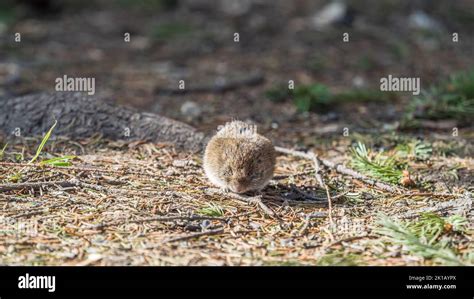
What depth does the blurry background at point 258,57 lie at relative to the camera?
6508 millimetres

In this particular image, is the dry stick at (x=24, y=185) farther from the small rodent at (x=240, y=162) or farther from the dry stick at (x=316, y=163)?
the dry stick at (x=316, y=163)

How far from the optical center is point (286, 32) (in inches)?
397

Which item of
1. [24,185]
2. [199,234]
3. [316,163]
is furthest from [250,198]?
[24,185]

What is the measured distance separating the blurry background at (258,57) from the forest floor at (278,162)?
3 centimetres

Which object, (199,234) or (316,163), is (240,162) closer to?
(199,234)

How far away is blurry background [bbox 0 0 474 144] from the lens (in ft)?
21.4

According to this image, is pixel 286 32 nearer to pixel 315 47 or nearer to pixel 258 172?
pixel 315 47

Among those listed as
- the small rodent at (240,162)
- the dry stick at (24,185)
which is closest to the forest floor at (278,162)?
the dry stick at (24,185)

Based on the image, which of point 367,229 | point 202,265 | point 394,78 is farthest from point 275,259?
point 394,78

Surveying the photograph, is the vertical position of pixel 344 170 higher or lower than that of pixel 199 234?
higher

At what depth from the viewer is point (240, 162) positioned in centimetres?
390

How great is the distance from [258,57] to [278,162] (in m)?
4.39
